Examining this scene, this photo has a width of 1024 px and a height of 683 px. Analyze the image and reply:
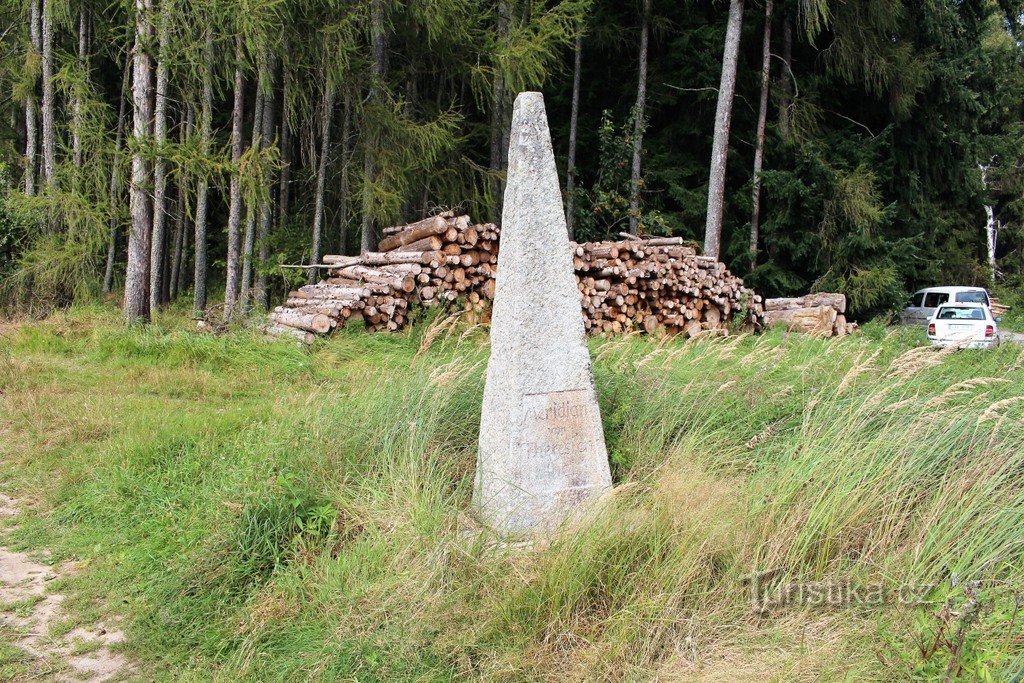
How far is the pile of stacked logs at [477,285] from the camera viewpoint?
971 cm

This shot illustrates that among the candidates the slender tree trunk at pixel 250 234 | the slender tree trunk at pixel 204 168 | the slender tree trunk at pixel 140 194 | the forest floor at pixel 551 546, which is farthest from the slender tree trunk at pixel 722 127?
the slender tree trunk at pixel 140 194

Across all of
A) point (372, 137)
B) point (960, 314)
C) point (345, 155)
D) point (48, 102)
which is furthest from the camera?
point (48, 102)

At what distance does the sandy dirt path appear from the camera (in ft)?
11.6

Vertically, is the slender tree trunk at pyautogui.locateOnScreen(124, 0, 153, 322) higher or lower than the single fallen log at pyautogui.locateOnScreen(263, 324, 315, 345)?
higher

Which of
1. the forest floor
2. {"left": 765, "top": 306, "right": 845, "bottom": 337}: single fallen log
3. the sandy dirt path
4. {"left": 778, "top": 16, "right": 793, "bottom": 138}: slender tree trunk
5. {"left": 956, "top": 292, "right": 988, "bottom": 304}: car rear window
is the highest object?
{"left": 778, "top": 16, "right": 793, "bottom": 138}: slender tree trunk

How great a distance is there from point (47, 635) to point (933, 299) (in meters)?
17.4

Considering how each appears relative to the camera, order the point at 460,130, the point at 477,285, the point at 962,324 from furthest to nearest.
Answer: the point at 962,324 < the point at 460,130 < the point at 477,285

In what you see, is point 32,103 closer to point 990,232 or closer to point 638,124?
point 638,124

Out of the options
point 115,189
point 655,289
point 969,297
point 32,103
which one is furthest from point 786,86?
point 32,103

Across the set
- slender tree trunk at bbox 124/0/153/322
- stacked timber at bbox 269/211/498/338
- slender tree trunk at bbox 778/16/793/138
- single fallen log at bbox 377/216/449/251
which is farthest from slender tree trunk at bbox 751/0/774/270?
slender tree trunk at bbox 124/0/153/322

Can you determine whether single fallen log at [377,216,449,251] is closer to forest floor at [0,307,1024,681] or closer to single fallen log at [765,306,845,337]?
forest floor at [0,307,1024,681]

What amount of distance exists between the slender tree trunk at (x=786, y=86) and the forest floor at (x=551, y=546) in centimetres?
1094

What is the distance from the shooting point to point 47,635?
384cm

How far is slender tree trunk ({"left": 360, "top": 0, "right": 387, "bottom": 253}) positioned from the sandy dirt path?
723 centimetres
